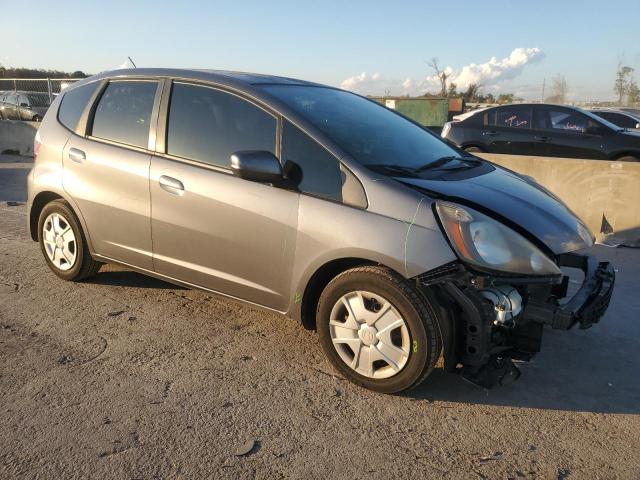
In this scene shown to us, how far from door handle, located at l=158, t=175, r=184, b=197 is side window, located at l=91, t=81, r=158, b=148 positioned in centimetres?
38

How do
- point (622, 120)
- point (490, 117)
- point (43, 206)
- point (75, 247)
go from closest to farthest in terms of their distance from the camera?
point (75, 247), point (43, 206), point (490, 117), point (622, 120)

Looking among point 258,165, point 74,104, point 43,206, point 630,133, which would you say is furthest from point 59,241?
point 630,133

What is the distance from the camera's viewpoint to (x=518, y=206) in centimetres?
332

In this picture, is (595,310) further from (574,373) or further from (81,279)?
(81,279)

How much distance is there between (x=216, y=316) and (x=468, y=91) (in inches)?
1760

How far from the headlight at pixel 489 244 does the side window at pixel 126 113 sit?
7.60 feet

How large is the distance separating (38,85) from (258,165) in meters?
20.2

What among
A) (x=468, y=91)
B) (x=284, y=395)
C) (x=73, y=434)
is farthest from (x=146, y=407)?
(x=468, y=91)

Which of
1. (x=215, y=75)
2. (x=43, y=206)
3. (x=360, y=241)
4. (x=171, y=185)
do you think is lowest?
(x=43, y=206)

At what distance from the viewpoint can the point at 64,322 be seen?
4.04m

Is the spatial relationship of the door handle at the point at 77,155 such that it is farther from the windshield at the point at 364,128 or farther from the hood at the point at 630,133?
the hood at the point at 630,133

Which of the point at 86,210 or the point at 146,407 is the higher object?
the point at 86,210

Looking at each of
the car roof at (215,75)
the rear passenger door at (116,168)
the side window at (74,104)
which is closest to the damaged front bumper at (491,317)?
the car roof at (215,75)

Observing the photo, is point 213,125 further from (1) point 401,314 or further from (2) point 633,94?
(2) point 633,94
